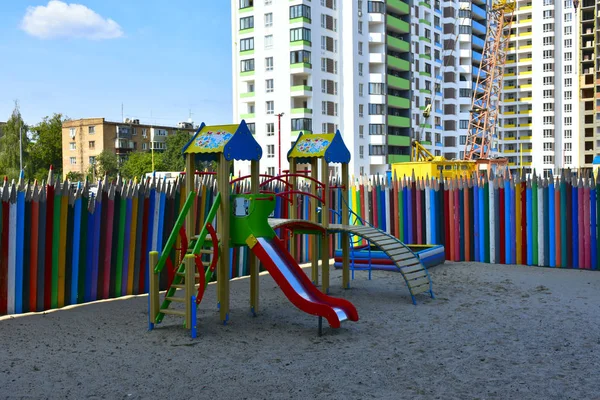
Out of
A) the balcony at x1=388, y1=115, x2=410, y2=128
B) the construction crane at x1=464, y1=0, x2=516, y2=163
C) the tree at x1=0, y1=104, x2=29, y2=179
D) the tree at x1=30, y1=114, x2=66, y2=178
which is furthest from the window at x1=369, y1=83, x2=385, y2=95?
the tree at x1=30, y1=114, x2=66, y2=178

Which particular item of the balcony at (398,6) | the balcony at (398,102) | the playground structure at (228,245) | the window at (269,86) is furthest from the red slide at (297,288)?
the balcony at (398,6)

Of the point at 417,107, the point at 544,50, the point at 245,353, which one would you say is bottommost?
the point at 245,353

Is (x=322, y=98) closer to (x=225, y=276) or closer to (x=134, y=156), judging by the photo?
(x=134, y=156)

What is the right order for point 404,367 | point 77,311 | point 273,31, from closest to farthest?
point 404,367 → point 77,311 → point 273,31

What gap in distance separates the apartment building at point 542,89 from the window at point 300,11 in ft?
168

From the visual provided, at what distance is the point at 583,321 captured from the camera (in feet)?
32.0

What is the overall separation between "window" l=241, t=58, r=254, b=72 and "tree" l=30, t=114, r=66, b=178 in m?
45.4

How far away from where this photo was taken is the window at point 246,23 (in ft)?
213

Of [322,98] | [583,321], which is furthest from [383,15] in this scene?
[583,321]

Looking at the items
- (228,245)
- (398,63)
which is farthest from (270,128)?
(228,245)

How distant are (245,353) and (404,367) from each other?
196 cm

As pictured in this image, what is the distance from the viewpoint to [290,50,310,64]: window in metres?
61.7

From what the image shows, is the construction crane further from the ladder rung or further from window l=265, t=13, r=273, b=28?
the ladder rung

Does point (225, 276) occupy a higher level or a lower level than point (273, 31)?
lower
